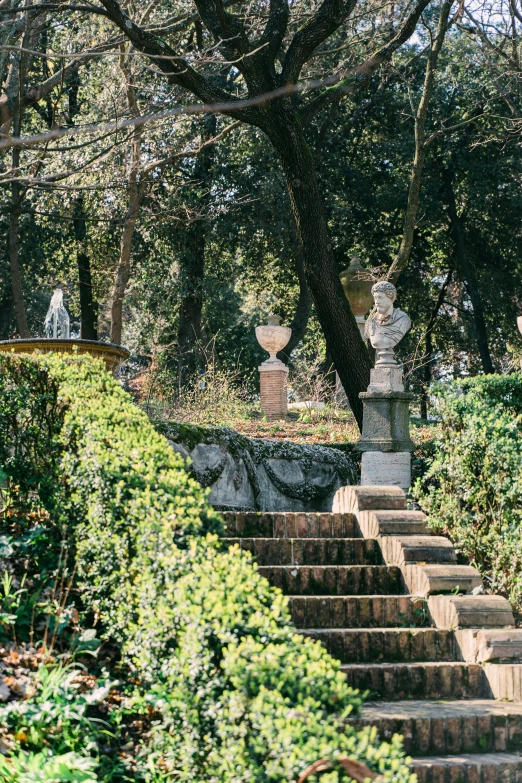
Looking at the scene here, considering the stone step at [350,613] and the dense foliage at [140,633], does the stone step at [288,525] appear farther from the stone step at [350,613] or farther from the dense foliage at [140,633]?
the dense foliage at [140,633]

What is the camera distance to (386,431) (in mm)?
11125

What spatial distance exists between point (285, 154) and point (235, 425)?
13.7ft

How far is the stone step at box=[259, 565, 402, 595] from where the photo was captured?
6.91 m

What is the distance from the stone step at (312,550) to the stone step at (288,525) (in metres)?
0.35

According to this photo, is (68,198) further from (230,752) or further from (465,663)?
(230,752)

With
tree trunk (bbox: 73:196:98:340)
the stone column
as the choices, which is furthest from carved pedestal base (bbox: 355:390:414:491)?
tree trunk (bbox: 73:196:98:340)

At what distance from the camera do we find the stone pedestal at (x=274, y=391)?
17.0 metres

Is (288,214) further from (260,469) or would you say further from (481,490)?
(481,490)

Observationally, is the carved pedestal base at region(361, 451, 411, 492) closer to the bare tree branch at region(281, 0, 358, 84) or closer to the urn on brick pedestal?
the bare tree branch at region(281, 0, 358, 84)

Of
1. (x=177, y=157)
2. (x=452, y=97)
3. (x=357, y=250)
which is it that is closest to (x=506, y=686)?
(x=177, y=157)

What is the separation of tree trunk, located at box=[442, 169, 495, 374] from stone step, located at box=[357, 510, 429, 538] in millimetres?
19103

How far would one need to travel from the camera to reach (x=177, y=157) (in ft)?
61.0

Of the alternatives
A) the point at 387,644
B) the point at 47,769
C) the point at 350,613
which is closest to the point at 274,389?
the point at 350,613

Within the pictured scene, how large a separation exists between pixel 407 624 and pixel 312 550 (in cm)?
102
